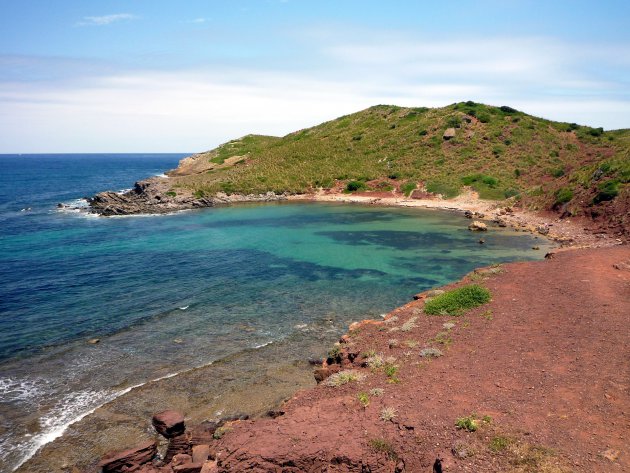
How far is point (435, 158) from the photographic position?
3388 inches

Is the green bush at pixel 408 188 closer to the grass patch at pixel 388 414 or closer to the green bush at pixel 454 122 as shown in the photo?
the green bush at pixel 454 122

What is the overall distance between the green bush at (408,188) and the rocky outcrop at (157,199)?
22.7 metres

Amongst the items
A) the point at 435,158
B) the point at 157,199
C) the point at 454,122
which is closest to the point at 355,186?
the point at 435,158

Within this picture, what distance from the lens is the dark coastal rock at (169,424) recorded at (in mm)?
15656

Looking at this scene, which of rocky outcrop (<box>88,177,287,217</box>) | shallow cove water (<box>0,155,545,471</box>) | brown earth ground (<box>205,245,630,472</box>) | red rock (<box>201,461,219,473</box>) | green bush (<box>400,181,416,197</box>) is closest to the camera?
brown earth ground (<box>205,245,630,472</box>)

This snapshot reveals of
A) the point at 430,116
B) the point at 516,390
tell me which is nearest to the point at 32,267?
the point at 516,390

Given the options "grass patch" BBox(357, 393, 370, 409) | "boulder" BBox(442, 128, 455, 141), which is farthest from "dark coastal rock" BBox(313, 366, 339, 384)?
"boulder" BBox(442, 128, 455, 141)

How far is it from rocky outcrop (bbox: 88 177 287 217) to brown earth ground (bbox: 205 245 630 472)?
191ft

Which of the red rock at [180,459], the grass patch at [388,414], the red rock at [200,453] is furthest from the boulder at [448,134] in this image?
the red rock at [180,459]

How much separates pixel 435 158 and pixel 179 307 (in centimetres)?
6972

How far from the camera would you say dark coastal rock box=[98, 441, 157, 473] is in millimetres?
14047

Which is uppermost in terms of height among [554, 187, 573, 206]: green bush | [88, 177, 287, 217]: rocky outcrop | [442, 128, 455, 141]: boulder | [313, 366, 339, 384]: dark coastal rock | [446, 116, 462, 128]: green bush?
[446, 116, 462, 128]: green bush

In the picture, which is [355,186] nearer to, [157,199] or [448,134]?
[448,134]

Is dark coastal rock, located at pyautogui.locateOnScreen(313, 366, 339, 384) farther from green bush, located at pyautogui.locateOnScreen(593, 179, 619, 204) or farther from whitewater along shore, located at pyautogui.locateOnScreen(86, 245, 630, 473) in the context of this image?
green bush, located at pyautogui.locateOnScreen(593, 179, 619, 204)
